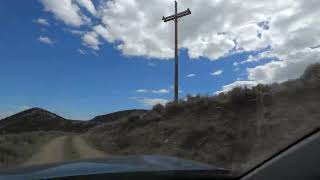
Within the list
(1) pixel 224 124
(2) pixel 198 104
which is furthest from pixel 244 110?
(2) pixel 198 104

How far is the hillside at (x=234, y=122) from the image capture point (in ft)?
66.4

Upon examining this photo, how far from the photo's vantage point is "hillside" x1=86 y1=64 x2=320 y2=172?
20234 millimetres

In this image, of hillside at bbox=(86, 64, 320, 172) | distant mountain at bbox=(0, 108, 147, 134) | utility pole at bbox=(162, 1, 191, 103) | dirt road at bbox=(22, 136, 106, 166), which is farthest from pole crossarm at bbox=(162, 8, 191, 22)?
distant mountain at bbox=(0, 108, 147, 134)

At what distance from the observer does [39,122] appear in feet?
463

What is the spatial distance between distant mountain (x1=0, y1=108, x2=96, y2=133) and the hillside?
10090 cm

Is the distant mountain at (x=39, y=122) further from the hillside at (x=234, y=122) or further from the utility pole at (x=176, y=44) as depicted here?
the hillside at (x=234, y=122)

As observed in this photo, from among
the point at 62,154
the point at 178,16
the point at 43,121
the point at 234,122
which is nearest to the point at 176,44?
the point at 178,16

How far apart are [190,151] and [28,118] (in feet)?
410

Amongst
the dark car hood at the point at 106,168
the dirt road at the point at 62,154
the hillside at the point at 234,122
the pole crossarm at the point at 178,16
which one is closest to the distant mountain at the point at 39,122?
the pole crossarm at the point at 178,16

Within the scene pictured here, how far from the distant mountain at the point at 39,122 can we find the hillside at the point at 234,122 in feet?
331

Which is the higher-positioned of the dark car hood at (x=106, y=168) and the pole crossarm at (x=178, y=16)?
the pole crossarm at (x=178, y=16)

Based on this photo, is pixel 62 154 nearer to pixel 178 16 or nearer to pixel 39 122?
pixel 178 16

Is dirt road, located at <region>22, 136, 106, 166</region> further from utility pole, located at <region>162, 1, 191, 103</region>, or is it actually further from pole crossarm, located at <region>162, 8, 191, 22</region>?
→ pole crossarm, located at <region>162, 8, 191, 22</region>

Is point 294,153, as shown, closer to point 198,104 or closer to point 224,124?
point 224,124
